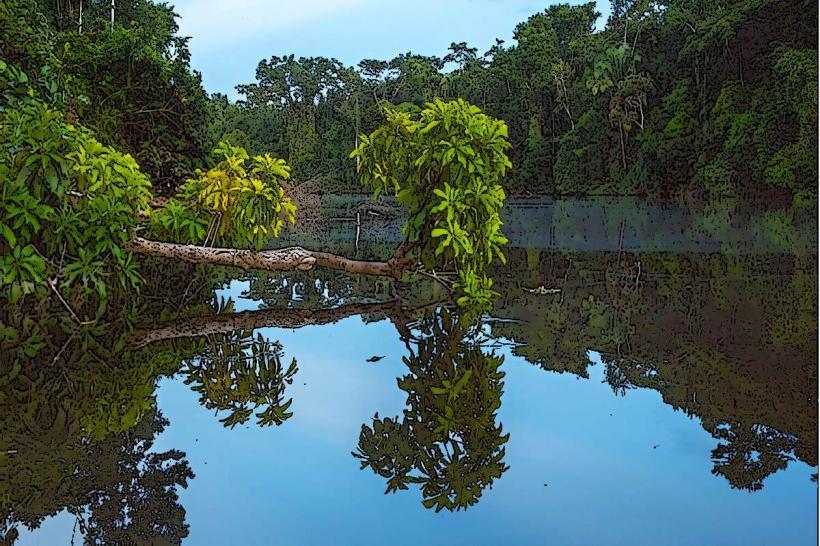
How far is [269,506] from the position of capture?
1474 millimetres

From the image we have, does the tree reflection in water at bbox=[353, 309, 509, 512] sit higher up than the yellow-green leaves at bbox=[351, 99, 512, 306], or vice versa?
the yellow-green leaves at bbox=[351, 99, 512, 306]

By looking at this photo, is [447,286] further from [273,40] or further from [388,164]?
[273,40]

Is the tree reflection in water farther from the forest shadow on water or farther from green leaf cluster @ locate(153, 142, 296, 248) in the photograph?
green leaf cluster @ locate(153, 142, 296, 248)

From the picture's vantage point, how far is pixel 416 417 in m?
1.97

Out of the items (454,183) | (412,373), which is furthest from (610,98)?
(412,373)

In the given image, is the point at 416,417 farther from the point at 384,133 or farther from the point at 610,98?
the point at 610,98

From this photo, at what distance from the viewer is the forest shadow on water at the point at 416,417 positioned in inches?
55.8

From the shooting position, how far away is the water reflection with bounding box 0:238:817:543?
62.9 inches

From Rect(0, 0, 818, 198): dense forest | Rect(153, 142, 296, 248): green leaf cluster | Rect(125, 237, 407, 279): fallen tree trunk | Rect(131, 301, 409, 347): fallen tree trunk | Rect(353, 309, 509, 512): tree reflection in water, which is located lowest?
Rect(353, 309, 509, 512): tree reflection in water

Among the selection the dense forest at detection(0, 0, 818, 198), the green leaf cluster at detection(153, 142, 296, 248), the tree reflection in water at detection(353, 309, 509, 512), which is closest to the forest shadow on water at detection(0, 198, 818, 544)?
the tree reflection in water at detection(353, 309, 509, 512)

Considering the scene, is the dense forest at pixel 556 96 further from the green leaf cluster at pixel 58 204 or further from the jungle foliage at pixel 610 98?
the green leaf cluster at pixel 58 204

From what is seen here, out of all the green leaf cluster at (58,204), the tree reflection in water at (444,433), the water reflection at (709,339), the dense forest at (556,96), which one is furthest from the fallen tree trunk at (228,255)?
the dense forest at (556,96)

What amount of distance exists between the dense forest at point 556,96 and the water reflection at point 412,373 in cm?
297

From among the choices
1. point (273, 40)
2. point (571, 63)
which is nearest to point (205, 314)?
point (273, 40)
